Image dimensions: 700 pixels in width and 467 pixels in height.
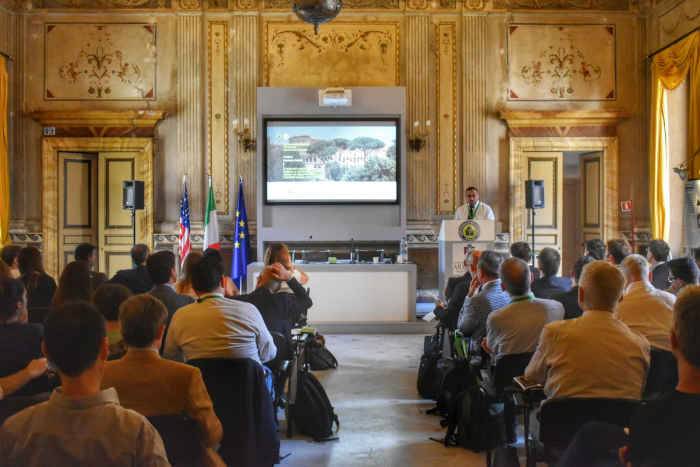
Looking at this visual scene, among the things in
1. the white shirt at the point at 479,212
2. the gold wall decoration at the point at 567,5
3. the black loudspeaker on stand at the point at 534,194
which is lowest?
the white shirt at the point at 479,212

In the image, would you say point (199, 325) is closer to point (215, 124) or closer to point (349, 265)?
point (349, 265)

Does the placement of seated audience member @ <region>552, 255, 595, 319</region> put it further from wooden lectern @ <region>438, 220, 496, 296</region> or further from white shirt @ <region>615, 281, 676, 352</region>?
wooden lectern @ <region>438, 220, 496, 296</region>

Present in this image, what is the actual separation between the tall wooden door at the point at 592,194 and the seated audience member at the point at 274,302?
692 cm

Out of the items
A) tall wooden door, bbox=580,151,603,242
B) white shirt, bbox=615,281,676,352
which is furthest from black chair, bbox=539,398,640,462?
tall wooden door, bbox=580,151,603,242

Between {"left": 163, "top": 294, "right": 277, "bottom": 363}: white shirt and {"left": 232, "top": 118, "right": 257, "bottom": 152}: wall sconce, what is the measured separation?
6862 millimetres

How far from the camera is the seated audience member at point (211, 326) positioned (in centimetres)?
332

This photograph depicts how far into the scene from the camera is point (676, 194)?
9555 mm

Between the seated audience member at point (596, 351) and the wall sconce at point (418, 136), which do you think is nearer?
the seated audience member at point (596, 351)

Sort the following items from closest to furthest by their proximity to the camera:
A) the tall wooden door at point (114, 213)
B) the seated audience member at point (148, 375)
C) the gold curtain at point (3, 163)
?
the seated audience member at point (148, 375) → the gold curtain at point (3, 163) → the tall wooden door at point (114, 213)

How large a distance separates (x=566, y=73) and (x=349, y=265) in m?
4.25

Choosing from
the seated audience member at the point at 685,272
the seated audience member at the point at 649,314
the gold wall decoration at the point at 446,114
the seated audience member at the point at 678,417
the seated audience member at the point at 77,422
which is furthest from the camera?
the gold wall decoration at the point at 446,114

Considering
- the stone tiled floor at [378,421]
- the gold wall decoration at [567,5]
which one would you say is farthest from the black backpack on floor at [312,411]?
the gold wall decoration at [567,5]

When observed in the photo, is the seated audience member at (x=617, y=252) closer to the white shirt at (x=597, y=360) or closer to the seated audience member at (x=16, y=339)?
the white shirt at (x=597, y=360)

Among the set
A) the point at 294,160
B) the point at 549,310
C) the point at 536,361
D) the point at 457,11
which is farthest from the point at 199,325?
the point at 457,11
